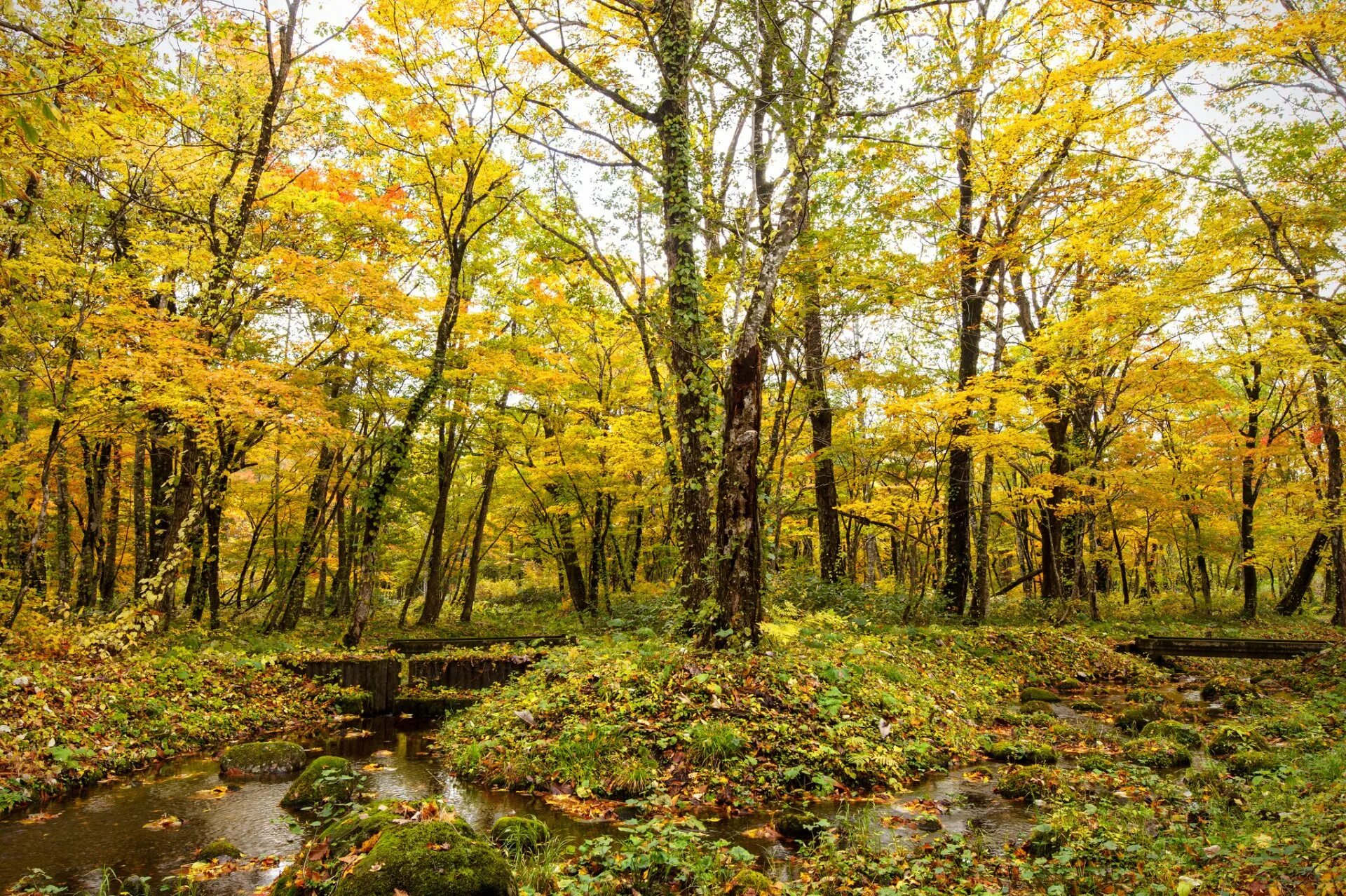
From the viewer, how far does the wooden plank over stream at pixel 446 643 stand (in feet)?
47.6

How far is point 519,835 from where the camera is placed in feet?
15.4

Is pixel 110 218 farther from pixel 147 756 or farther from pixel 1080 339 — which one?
pixel 1080 339

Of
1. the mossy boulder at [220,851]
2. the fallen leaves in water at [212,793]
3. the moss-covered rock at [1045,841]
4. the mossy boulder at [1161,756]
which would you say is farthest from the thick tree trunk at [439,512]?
the moss-covered rock at [1045,841]

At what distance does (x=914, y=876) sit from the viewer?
13.3ft

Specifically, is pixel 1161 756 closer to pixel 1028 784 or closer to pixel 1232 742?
pixel 1232 742

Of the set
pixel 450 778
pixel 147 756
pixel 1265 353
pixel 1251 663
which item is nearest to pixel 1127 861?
pixel 450 778

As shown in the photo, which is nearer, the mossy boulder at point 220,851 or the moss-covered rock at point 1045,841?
the moss-covered rock at point 1045,841

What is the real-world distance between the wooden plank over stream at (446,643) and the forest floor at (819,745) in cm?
391

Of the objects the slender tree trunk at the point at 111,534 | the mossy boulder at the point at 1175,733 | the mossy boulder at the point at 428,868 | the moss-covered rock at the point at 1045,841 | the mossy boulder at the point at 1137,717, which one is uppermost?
the slender tree trunk at the point at 111,534

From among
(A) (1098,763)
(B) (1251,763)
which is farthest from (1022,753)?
(B) (1251,763)

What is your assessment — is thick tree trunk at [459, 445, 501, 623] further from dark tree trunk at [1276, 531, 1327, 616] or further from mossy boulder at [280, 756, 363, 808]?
dark tree trunk at [1276, 531, 1327, 616]

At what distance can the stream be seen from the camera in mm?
4699

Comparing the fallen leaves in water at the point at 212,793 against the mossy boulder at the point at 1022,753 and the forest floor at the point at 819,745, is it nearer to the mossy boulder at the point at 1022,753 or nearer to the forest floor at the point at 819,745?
the forest floor at the point at 819,745

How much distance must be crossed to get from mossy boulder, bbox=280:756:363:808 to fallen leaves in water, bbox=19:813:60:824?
1.66m
